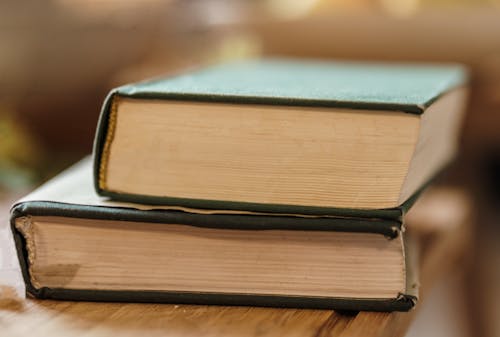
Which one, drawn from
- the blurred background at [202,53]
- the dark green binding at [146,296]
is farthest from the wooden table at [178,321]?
the blurred background at [202,53]

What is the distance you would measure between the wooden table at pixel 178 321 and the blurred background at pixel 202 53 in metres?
0.32

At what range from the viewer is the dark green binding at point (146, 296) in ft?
1.46

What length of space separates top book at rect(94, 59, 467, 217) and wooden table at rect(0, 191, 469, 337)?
0.21 feet

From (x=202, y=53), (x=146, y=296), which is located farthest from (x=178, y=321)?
(x=202, y=53)

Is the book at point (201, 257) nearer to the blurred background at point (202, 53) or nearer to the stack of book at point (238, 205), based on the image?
the stack of book at point (238, 205)

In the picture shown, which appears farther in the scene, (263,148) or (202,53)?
(202,53)

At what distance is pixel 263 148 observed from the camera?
0.45 metres

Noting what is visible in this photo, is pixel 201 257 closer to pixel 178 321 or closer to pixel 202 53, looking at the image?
pixel 178 321

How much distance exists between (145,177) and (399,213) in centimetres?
16

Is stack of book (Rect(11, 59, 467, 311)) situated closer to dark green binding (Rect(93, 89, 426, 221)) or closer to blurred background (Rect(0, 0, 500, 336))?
dark green binding (Rect(93, 89, 426, 221))

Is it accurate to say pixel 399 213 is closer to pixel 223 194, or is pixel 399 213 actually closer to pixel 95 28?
pixel 223 194

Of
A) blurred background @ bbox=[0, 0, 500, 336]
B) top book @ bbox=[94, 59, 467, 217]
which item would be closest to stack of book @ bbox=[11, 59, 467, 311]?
top book @ bbox=[94, 59, 467, 217]

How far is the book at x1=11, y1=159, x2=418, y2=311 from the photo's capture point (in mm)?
442

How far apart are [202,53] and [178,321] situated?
89 centimetres
